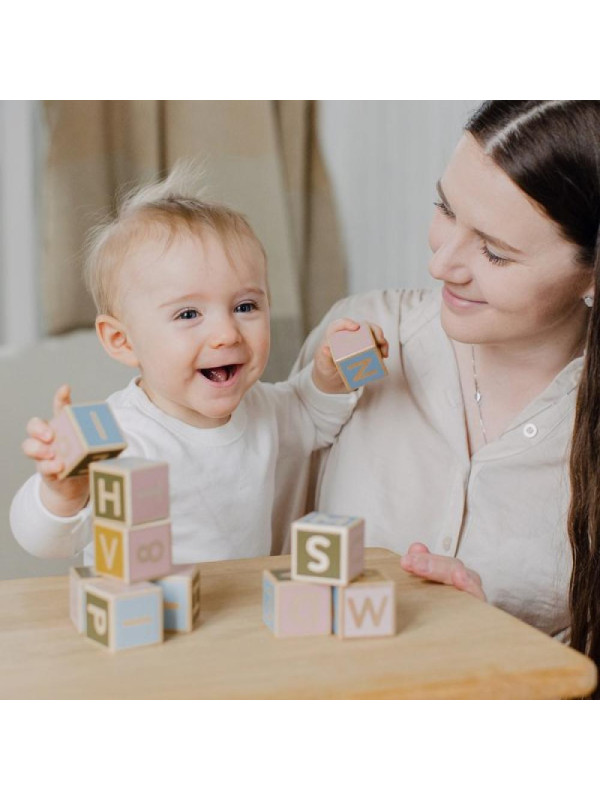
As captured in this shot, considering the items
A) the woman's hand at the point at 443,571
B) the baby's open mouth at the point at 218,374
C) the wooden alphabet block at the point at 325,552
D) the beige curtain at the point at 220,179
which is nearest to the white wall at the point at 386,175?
the beige curtain at the point at 220,179

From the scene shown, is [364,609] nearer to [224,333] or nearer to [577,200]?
[224,333]

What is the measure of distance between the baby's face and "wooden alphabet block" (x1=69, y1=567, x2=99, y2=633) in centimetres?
33

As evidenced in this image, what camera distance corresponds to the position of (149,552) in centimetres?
91

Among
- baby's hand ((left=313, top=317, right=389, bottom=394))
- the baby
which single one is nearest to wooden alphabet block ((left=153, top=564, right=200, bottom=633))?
the baby

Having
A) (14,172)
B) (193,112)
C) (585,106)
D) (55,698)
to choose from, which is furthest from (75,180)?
(55,698)

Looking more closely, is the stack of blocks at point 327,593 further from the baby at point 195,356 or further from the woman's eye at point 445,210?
the woman's eye at point 445,210

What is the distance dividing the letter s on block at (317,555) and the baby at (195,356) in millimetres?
316

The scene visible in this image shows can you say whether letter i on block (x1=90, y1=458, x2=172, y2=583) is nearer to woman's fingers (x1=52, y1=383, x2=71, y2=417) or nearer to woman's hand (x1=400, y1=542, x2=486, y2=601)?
woman's fingers (x1=52, y1=383, x2=71, y2=417)

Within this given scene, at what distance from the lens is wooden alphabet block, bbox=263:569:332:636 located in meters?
0.91

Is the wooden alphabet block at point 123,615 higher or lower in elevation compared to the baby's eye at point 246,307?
lower

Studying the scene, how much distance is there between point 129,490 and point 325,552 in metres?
0.18

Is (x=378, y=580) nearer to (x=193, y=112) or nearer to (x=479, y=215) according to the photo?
(x=479, y=215)

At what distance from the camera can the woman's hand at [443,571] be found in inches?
41.1
